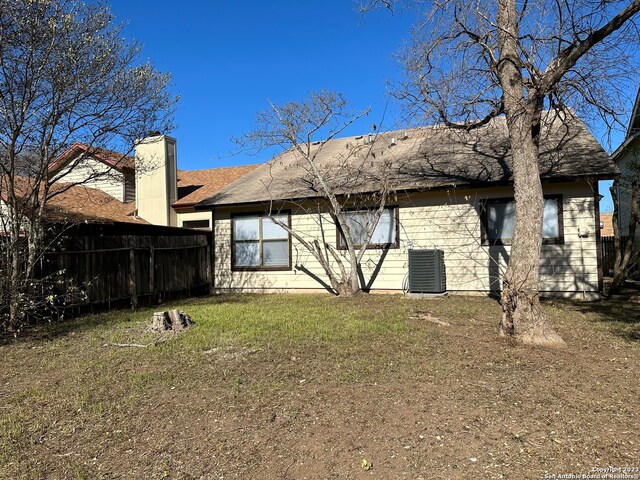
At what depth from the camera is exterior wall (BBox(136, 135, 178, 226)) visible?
17562 mm

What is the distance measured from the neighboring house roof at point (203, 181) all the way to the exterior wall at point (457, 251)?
16.7 feet

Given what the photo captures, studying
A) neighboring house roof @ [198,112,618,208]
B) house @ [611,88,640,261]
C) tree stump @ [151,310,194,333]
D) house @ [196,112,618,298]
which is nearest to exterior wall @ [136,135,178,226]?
neighboring house roof @ [198,112,618,208]

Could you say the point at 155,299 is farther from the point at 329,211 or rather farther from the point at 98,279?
the point at 329,211

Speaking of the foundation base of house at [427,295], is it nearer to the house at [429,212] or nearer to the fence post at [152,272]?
the house at [429,212]

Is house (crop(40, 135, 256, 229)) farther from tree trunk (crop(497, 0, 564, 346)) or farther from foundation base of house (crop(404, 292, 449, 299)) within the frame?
tree trunk (crop(497, 0, 564, 346))

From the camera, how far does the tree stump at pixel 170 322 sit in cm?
693

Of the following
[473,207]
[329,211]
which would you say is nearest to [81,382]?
[329,211]

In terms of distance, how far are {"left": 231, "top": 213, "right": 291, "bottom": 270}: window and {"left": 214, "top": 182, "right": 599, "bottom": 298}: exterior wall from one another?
0.70 feet

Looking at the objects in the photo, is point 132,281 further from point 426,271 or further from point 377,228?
point 426,271

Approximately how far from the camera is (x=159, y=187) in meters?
17.6

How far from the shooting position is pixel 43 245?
8.16 m

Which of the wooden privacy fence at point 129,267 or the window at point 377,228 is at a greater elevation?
the window at point 377,228

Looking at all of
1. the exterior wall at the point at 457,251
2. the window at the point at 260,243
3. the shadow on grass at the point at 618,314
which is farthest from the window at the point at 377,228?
the shadow on grass at the point at 618,314

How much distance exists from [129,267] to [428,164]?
25.9ft
